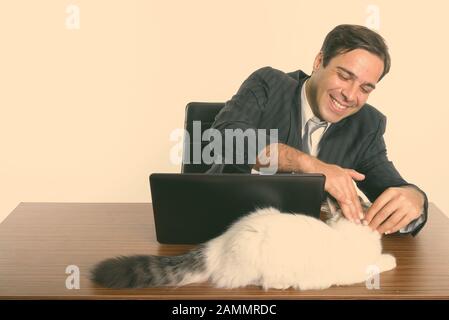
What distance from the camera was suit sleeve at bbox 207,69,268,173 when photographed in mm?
1998

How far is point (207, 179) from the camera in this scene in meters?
1.45

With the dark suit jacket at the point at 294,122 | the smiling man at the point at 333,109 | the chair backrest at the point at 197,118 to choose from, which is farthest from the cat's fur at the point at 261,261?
the chair backrest at the point at 197,118

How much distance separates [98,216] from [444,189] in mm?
2611

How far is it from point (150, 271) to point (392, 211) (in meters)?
0.77

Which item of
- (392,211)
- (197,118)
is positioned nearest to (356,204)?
(392,211)

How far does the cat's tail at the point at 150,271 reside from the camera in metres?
1.34

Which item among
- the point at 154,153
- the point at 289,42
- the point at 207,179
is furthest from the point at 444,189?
the point at 207,179

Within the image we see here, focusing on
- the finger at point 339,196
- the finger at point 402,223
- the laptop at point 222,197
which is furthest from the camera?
the finger at point 402,223

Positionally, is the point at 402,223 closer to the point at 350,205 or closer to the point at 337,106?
the point at 350,205

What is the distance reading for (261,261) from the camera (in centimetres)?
134

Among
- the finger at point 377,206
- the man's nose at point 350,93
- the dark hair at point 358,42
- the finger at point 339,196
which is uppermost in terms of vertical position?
the dark hair at point 358,42

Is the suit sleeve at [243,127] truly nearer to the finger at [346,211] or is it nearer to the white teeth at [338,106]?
the white teeth at [338,106]

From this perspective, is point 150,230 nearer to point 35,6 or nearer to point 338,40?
point 338,40
